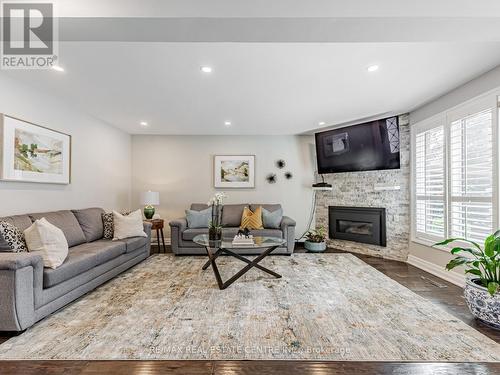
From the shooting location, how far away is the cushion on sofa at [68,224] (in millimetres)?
3127

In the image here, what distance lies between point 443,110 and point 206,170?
4.38 m

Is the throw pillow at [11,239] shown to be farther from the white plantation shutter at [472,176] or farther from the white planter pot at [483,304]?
the white plantation shutter at [472,176]

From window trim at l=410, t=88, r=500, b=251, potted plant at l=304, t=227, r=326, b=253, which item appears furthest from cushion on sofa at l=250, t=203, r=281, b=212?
window trim at l=410, t=88, r=500, b=251

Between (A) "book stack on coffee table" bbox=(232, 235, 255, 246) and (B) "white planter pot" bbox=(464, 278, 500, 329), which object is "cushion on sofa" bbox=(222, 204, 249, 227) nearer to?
(A) "book stack on coffee table" bbox=(232, 235, 255, 246)

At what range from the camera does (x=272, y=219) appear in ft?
16.0

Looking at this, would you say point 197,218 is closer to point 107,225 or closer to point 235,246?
point 107,225

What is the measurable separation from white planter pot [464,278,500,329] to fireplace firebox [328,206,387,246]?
7.52 ft

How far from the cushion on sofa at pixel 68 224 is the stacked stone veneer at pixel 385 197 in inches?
177

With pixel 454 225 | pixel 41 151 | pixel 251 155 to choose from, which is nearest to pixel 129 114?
pixel 41 151

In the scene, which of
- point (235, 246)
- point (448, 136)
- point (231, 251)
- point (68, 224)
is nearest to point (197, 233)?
point (231, 251)

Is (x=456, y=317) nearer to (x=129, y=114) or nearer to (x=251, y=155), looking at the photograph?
(x=251, y=155)

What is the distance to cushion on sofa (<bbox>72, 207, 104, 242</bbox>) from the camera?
3.58 m

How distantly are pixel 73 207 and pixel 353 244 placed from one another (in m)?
5.07

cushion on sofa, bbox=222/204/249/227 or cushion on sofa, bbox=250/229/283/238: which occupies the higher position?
cushion on sofa, bbox=222/204/249/227
